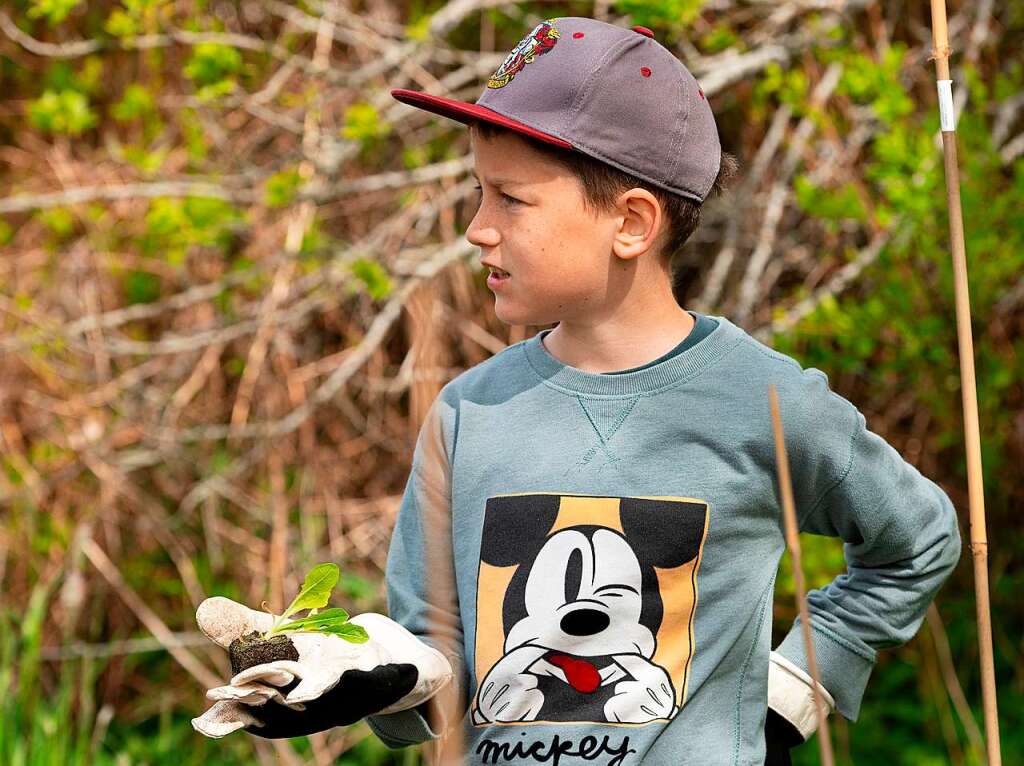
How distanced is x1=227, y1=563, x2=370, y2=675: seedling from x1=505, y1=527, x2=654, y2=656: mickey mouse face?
0.20m

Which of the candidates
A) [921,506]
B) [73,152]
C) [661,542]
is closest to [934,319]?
[921,506]

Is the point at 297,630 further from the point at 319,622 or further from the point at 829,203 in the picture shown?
the point at 829,203

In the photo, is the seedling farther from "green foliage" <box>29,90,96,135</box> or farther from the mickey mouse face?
"green foliage" <box>29,90,96,135</box>

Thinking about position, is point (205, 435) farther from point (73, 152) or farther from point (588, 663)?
point (588, 663)

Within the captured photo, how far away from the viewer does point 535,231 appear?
5.10 ft

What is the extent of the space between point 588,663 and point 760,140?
2.42m

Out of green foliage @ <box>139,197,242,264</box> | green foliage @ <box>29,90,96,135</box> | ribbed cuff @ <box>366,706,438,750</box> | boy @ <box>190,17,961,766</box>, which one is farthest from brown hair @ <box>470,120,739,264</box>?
green foliage @ <box>29,90,96,135</box>

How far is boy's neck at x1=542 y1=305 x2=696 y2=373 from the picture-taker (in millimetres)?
1622

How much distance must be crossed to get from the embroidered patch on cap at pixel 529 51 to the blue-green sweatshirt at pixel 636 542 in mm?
328

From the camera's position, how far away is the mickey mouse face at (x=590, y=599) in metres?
1.53

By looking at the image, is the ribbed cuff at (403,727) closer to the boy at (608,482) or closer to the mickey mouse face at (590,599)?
the boy at (608,482)

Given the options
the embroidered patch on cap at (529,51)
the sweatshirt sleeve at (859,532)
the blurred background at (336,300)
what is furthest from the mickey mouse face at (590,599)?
the blurred background at (336,300)

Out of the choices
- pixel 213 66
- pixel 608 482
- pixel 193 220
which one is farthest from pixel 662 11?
pixel 608 482

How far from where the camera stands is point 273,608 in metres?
3.10
